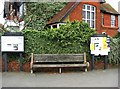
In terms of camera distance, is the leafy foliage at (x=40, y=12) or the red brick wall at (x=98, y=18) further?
the leafy foliage at (x=40, y=12)

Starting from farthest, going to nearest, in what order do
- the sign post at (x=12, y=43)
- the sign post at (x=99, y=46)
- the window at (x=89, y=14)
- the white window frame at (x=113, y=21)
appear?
1. the white window frame at (x=113, y=21)
2. the window at (x=89, y=14)
3. the sign post at (x=99, y=46)
4. the sign post at (x=12, y=43)

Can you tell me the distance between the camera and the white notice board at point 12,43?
15.7m

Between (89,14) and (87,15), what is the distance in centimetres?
22

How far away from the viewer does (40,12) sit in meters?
29.2

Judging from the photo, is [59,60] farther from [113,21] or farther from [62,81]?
[113,21]

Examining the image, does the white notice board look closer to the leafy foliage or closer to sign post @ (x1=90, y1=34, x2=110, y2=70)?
Answer: sign post @ (x1=90, y1=34, x2=110, y2=70)

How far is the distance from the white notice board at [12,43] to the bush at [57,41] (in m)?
0.40

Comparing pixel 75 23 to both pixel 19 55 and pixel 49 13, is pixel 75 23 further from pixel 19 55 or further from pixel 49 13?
pixel 49 13

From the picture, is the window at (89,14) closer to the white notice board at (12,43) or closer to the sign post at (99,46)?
the sign post at (99,46)

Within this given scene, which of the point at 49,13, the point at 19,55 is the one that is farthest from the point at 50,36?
the point at 49,13

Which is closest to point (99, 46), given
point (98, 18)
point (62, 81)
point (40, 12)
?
point (62, 81)

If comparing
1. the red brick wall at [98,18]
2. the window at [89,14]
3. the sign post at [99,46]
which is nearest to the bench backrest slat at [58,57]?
the sign post at [99,46]

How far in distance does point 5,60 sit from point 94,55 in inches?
184

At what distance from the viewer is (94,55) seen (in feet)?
53.0
